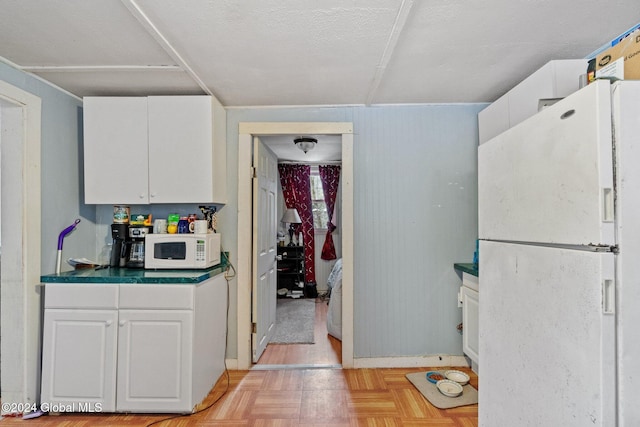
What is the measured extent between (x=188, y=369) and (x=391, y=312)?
5.20 feet

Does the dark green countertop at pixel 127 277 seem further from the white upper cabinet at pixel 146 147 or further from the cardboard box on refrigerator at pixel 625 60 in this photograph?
the cardboard box on refrigerator at pixel 625 60

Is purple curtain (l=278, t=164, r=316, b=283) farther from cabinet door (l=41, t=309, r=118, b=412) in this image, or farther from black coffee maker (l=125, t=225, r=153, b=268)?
cabinet door (l=41, t=309, r=118, b=412)

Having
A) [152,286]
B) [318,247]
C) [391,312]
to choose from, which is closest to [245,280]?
[152,286]

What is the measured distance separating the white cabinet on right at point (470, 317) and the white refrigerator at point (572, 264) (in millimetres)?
1179

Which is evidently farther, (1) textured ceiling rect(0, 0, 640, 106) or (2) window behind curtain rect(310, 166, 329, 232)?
(2) window behind curtain rect(310, 166, 329, 232)

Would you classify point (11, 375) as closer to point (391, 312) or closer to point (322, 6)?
point (391, 312)

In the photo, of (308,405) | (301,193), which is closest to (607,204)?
(308,405)

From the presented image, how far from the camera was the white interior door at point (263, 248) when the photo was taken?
2.74 meters

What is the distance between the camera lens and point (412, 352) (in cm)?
264

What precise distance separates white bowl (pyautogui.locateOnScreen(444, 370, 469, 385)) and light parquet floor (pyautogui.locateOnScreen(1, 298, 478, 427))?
0.08 m

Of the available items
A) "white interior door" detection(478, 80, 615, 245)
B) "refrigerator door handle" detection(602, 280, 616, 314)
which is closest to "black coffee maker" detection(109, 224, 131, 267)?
"white interior door" detection(478, 80, 615, 245)

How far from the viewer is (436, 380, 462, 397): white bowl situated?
217 centimetres

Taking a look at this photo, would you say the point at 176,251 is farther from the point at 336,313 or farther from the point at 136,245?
the point at 336,313

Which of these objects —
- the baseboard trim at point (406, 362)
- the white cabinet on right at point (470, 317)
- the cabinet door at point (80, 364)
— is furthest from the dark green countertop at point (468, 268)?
the cabinet door at point (80, 364)
